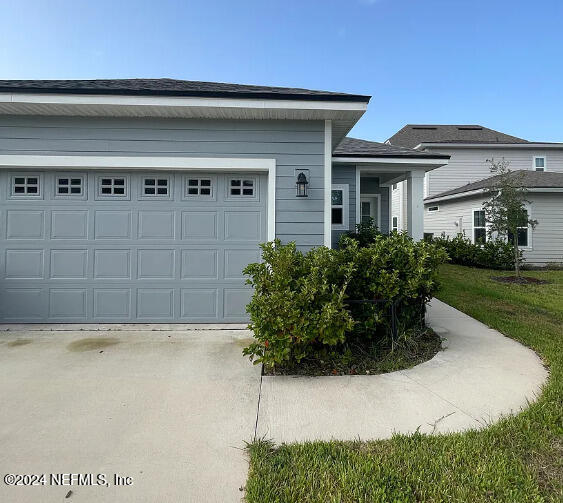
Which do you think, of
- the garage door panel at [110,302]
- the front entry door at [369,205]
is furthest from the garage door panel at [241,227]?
the front entry door at [369,205]

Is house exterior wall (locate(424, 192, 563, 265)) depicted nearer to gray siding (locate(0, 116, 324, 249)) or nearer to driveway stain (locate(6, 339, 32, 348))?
gray siding (locate(0, 116, 324, 249))

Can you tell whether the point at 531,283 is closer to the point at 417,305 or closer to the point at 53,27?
the point at 417,305

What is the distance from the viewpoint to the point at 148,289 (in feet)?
17.1

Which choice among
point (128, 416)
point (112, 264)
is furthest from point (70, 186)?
point (128, 416)

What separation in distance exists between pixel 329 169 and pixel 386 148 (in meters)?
4.77

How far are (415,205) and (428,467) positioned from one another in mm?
7346

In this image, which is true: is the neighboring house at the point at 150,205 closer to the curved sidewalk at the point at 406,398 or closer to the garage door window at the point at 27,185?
the garage door window at the point at 27,185

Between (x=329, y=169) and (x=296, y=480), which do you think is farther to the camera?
(x=329, y=169)

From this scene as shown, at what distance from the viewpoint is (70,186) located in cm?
519

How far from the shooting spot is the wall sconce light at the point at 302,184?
501 centimetres

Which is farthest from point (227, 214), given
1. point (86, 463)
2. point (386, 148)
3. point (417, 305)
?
point (386, 148)

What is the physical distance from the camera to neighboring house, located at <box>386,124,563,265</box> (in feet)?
42.0

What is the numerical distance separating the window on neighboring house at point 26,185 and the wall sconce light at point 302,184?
4.08 metres

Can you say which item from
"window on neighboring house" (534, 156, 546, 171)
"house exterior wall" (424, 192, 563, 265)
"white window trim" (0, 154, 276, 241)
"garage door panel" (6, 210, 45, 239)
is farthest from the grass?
"window on neighboring house" (534, 156, 546, 171)
